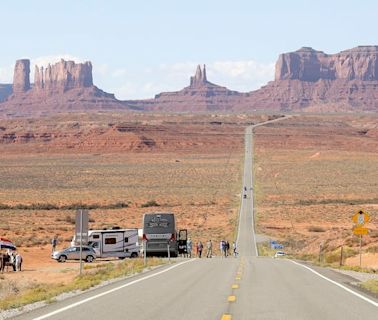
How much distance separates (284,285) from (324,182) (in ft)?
315

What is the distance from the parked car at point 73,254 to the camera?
42719 millimetres

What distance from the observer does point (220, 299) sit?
16.7 meters

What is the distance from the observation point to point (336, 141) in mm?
191375

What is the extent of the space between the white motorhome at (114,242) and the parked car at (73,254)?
1.66m

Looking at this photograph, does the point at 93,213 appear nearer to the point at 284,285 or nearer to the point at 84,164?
the point at 284,285

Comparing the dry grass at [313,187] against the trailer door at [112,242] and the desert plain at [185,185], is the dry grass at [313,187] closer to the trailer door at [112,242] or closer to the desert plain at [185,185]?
the desert plain at [185,185]

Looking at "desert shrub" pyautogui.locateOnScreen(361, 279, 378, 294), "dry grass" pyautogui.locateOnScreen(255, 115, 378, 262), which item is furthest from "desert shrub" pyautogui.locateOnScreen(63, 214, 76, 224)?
"desert shrub" pyautogui.locateOnScreen(361, 279, 378, 294)

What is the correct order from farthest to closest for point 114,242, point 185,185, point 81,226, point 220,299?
1. point 185,185
2. point 114,242
3. point 81,226
4. point 220,299

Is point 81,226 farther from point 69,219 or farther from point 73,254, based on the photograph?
point 69,219

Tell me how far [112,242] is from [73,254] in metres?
3.79

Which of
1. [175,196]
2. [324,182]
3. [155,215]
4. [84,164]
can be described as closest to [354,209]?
[175,196]

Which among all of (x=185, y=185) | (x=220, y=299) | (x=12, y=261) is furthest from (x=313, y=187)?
(x=220, y=299)

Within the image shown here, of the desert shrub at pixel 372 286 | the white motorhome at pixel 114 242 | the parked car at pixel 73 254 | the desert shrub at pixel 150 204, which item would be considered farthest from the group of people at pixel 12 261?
the desert shrub at pixel 150 204

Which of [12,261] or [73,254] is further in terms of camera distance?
[73,254]
